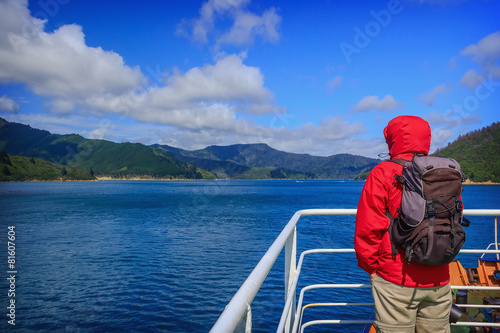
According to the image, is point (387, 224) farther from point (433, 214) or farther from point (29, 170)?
point (29, 170)

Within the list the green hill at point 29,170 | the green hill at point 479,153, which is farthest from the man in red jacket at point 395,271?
the green hill at point 29,170

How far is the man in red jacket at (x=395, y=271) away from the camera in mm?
2514

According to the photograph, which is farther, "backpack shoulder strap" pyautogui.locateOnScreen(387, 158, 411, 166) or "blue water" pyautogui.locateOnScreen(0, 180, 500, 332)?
"blue water" pyautogui.locateOnScreen(0, 180, 500, 332)

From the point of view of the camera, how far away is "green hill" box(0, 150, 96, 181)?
154125 mm

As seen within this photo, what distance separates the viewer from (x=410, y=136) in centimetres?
269

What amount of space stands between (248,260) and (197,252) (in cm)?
402

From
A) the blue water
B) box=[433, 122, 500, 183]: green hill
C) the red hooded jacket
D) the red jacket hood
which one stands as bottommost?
the blue water

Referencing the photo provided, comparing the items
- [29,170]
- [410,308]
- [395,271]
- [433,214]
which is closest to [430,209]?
[433,214]

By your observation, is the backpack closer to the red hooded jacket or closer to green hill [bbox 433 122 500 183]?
the red hooded jacket

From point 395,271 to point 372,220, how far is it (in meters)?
0.47

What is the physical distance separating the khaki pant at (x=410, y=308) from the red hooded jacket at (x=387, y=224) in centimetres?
7

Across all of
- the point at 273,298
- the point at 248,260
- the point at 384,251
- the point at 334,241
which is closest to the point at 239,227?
the point at 334,241

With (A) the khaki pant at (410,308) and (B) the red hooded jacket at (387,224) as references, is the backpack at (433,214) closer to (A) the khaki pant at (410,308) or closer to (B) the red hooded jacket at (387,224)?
(B) the red hooded jacket at (387,224)

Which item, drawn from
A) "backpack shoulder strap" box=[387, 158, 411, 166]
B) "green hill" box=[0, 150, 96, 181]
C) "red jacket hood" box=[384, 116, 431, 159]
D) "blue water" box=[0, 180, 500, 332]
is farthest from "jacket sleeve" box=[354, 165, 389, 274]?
"green hill" box=[0, 150, 96, 181]
